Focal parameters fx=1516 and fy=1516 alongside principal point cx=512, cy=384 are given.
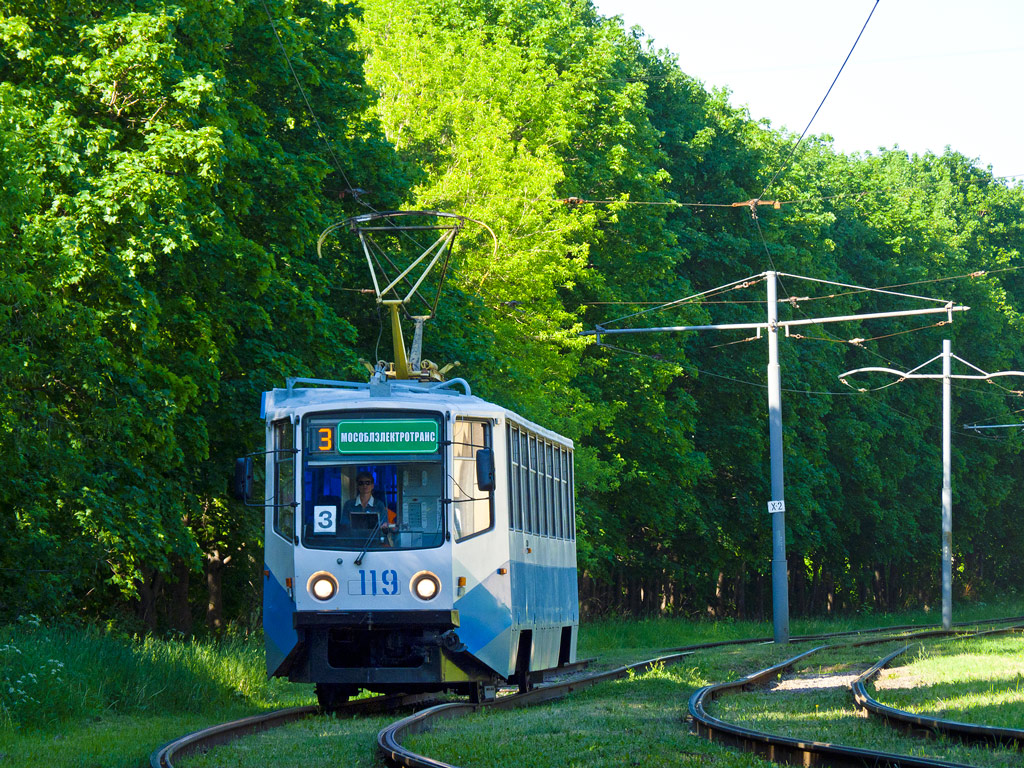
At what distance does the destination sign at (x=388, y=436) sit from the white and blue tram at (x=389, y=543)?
0.01 m

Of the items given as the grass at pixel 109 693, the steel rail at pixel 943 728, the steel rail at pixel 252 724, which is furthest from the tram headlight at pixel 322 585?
the steel rail at pixel 943 728

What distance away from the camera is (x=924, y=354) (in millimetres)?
64250

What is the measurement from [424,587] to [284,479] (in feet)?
6.21

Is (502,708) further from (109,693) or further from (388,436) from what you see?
(109,693)

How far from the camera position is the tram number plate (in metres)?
14.8

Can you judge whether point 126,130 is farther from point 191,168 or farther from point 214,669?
point 214,669

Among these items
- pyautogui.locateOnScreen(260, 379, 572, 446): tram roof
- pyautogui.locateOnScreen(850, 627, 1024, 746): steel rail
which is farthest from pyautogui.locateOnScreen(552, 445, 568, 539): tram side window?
pyautogui.locateOnScreen(850, 627, 1024, 746): steel rail

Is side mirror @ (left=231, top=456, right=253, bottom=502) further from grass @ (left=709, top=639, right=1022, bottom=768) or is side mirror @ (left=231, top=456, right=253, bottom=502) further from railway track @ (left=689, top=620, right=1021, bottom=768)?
grass @ (left=709, top=639, right=1022, bottom=768)

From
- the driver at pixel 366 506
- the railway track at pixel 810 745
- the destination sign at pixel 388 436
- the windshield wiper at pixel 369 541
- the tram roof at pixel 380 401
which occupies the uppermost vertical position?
the tram roof at pixel 380 401

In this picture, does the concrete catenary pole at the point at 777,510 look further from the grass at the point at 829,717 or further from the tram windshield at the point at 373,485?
the tram windshield at the point at 373,485

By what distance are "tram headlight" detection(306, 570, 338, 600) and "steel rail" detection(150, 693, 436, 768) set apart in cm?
117

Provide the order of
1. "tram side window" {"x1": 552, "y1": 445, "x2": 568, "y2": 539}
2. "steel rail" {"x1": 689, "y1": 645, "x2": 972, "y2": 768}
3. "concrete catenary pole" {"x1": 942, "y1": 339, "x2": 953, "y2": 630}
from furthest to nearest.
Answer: "concrete catenary pole" {"x1": 942, "y1": 339, "x2": 953, "y2": 630}, "tram side window" {"x1": 552, "y1": 445, "x2": 568, "y2": 539}, "steel rail" {"x1": 689, "y1": 645, "x2": 972, "y2": 768}

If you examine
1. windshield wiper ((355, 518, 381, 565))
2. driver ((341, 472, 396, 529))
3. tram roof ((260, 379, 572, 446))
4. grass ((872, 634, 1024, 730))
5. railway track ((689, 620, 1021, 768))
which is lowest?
grass ((872, 634, 1024, 730))

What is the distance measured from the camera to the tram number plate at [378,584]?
14.8 meters
